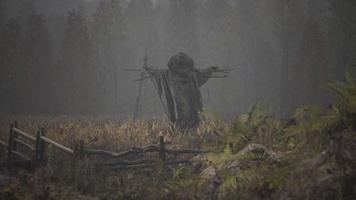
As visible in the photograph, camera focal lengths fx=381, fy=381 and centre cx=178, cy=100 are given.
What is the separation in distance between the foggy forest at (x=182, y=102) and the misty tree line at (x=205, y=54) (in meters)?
0.14

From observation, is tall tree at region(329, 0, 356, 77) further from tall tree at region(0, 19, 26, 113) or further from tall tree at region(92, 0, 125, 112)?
tall tree at region(0, 19, 26, 113)

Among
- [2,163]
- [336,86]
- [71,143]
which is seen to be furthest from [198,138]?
[336,86]

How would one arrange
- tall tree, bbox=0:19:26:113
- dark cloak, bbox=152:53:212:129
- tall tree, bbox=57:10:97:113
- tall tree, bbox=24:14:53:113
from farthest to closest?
tall tree, bbox=57:10:97:113 < tall tree, bbox=24:14:53:113 < tall tree, bbox=0:19:26:113 < dark cloak, bbox=152:53:212:129

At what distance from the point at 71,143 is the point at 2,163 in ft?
6.87

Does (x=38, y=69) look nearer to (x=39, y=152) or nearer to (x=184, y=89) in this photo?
(x=184, y=89)

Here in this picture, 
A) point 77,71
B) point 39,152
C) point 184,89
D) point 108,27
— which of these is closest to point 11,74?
point 77,71

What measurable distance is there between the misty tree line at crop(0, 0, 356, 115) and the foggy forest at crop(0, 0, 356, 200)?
0.45ft

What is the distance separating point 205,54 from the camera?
48188 mm

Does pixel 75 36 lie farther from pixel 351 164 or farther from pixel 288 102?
pixel 351 164

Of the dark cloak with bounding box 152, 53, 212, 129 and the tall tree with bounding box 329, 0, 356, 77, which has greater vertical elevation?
the tall tree with bounding box 329, 0, 356, 77

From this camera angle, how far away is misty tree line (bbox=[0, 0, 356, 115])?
119ft

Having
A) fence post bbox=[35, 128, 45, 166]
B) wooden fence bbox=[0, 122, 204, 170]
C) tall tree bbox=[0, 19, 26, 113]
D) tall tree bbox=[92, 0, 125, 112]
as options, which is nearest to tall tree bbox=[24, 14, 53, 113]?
tall tree bbox=[0, 19, 26, 113]

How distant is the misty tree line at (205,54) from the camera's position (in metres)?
36.2

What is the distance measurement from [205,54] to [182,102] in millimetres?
34190
